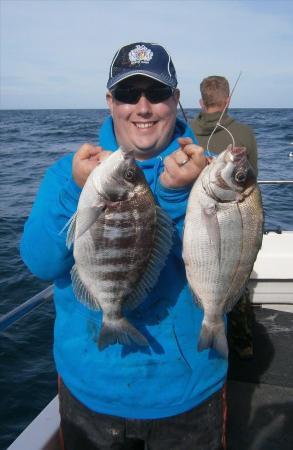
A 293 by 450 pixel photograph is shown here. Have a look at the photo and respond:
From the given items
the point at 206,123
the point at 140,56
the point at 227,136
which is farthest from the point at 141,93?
the point at 206,123

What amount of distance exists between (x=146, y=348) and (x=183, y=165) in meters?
0.85

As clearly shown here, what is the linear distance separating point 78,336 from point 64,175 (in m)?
0.76

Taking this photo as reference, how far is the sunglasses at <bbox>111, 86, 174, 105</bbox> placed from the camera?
6.84 feet

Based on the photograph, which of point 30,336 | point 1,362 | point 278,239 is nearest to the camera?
point 278,239

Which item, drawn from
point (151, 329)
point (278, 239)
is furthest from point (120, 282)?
point (278, 239)

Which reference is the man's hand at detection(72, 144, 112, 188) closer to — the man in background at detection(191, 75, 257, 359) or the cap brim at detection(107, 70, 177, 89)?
the cap brim at detection(107, 70, 177, 89)

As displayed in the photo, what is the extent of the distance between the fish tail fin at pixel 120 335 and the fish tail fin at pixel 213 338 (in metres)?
0.25

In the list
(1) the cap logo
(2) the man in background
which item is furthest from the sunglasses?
(2) the man in background

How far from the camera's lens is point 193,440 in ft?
7.36

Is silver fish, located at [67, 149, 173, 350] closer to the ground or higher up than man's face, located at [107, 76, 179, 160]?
closer to the ground

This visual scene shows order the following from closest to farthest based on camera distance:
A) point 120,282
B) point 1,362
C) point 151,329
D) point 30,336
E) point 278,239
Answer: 1. point 120,282
2. point 151,329
3. point 278,239
4. point 1,362
5. point 30,336

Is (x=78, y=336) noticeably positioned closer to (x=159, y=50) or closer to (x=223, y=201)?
(x=223, y=201)

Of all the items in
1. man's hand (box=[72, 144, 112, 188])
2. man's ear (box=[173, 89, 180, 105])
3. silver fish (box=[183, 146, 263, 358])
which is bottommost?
silver fish (box=[183, 146, 263, 358])

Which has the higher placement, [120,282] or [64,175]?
[64,175]
